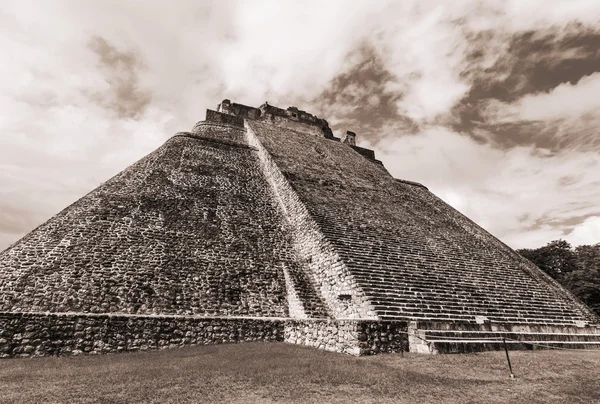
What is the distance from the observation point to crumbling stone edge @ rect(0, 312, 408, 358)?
729cm

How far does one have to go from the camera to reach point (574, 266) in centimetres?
2738

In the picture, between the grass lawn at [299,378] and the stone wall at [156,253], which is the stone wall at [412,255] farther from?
the grass lawn at [299,378]

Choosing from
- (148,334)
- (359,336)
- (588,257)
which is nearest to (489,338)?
(359,336)

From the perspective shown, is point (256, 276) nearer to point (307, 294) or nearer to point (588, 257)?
point (307, 294)

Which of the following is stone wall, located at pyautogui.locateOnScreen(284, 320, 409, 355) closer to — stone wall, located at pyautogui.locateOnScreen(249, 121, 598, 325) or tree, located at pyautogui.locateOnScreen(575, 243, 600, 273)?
stone wall, located at pyautogui.locateOnScreen(249, 121, 598, 325)

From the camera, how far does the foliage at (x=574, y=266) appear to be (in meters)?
22.3

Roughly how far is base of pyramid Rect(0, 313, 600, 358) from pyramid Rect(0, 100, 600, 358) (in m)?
0.03

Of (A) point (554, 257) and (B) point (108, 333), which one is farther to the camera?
(A) point (554, 257)

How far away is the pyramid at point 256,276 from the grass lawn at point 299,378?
A: 28.0 inches

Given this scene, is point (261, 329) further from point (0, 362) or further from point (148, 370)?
point (0, 362)

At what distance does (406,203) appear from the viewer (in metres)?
16.5

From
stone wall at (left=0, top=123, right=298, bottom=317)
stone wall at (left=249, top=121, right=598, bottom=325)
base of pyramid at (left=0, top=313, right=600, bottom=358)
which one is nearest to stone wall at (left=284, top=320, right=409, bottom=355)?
base of pyramid at (left=0, top=313, right=600, bottom=358)

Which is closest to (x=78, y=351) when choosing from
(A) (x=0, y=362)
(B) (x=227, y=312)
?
(A) (x=0, y=362)

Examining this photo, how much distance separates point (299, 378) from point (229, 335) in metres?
3.76
